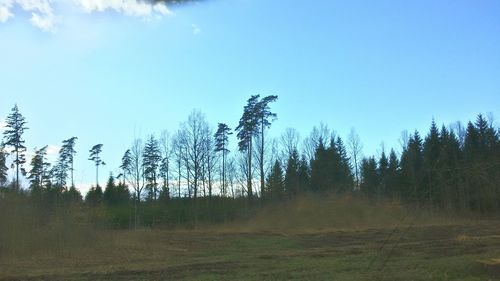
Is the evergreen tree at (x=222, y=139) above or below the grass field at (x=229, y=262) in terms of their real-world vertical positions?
above

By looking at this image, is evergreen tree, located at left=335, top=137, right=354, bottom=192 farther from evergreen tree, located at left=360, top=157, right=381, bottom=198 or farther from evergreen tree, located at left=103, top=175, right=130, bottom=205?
evergreen tree, located at left=103, top=175, right=130, bottom=205

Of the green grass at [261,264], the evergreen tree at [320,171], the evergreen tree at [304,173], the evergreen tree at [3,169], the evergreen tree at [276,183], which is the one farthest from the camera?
the evergreen tree at [304,173]

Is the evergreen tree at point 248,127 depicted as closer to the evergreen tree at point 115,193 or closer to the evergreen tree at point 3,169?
the evergreen tree at point 115,193

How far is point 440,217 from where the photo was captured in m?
56.0

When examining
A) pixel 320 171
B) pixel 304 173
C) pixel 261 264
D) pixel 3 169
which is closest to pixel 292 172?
pixel 304 173

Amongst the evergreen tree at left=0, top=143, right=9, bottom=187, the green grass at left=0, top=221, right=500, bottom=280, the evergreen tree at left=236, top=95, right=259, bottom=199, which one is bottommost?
the green grass at left=0, top=221, right=500, bottom=280

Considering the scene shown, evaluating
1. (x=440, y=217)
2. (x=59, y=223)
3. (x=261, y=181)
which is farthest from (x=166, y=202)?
(x=59, y=223)

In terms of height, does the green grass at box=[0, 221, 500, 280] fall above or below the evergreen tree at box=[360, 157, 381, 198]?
below

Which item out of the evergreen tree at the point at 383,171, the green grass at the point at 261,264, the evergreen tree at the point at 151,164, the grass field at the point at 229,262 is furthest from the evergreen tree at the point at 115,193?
the green grass at the point at 261,264

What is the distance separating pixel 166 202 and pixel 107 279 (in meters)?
60.0

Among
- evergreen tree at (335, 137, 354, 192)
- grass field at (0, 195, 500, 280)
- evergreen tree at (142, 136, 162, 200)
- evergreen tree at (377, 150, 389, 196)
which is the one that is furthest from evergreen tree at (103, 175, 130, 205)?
grass field at (0, 195, 500, 280)

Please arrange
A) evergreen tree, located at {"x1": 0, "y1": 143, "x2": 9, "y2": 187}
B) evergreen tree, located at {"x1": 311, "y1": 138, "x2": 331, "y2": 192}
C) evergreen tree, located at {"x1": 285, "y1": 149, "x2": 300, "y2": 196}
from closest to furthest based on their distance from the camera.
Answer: evergreen tree, located at {"x1": 0, "y1": 143, "x2": 9, "y2": 187} < evergreen tree, located at {"x1": 285, "y1": 149, "x2": 300, "y2": 196} < evergreen tree, located at {"x1": 311, "y1": 138, "x2": 331, "y2": 192}

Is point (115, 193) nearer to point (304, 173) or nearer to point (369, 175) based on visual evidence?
point (304, 173)

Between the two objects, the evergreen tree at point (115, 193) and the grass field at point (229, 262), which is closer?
the grass field at point (229, 262)
